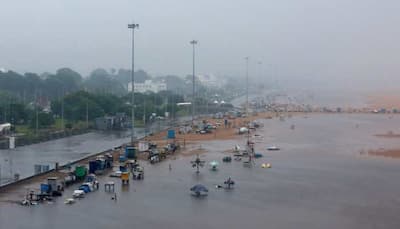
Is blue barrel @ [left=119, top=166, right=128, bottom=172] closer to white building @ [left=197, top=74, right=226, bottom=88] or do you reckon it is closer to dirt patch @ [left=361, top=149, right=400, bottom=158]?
dirt patch @ [left=361, top=149, right=400, bottom=158]

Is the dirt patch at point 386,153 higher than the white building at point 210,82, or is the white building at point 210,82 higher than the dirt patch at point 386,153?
the white building at point 210,82

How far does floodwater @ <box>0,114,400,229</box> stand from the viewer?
993 centimetres

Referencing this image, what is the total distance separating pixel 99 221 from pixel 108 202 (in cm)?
147

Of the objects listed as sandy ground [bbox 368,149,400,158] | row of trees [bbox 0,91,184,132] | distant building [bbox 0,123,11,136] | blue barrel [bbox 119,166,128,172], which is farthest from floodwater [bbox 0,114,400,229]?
row of trees [bbox 0,91,184,132]

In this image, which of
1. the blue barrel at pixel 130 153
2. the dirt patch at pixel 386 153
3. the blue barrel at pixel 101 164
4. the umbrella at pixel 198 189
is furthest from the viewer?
the dirt patch at pixel 386 153

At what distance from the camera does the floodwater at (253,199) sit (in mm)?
9930

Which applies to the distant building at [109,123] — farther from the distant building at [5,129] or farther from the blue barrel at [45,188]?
the blue barrel at [45,188]

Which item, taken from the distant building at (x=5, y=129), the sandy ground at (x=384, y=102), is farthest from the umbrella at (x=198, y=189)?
the sandy ground at (x=384, y=102)

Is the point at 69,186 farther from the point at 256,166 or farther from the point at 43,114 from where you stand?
the point at 43,114

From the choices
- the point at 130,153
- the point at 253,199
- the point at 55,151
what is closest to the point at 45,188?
the point at 253,199

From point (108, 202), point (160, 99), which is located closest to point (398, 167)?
point (108, 202)

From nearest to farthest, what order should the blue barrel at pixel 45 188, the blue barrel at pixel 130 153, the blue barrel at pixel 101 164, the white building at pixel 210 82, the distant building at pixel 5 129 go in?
the blue barrel at pixel 45 188 → the blue barrel at pixel 101 164 → the blue barrel at pixel 130 153 → the distant building at pixel 5 129 → the white building at pixel 210 82

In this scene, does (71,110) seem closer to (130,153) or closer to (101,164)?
(130,153)

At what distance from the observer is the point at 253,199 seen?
1173 centimetres
